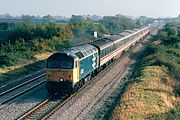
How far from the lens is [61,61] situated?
22.5 metres

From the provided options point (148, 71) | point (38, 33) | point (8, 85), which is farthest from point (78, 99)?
point (38, 33)

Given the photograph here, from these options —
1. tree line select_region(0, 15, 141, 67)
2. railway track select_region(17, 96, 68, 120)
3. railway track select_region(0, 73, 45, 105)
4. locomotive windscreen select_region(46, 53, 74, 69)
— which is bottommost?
railway track select_region(0, 73, 45, 105)

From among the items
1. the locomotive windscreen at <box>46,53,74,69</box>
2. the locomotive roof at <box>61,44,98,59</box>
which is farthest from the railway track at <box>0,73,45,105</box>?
the locomotive roof at <box>61,44,98,59</box>

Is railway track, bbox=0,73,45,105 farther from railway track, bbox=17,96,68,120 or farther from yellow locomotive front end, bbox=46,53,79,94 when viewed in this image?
yellow locomotive front end, bbox=46,53,79,94

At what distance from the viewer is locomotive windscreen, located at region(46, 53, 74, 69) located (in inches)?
882

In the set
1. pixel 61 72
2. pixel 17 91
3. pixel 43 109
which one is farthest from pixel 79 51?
pixel 43 109

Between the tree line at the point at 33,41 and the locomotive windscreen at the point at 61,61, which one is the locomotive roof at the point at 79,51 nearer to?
the locomotive windscreen at the point at 61,61

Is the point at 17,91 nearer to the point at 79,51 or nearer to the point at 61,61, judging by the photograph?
the point at 61,61

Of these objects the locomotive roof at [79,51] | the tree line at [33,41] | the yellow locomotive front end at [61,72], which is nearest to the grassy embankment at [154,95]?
the yellow locomotive front end at [61,72]

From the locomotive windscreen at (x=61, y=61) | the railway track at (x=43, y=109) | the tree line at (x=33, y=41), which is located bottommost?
the railway track at (x=43, y=109)

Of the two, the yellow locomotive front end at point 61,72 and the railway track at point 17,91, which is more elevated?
the yellow locomotive front end at point 61,72

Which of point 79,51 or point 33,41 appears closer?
point 79,51

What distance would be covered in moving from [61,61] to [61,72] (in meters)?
0.75

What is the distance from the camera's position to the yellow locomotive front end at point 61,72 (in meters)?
22.3
